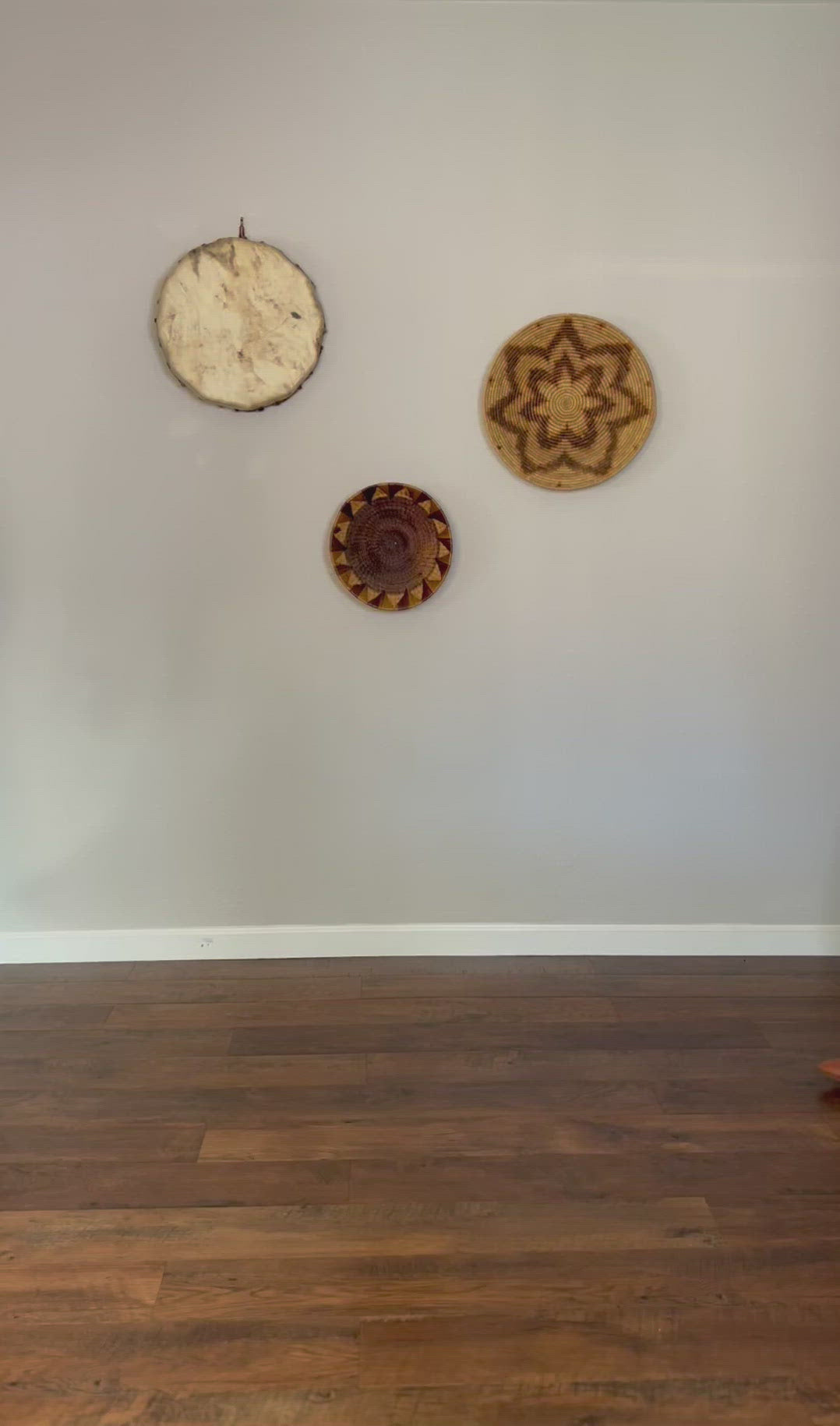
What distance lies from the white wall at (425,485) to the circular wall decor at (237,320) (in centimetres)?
7

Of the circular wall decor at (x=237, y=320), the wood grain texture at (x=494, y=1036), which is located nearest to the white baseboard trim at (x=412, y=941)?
the wood grain texture at (x=494, y=1036)

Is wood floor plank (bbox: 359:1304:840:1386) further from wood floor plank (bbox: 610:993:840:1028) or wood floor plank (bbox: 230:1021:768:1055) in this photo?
wood floor plank (bbox: 610:993:840:1028)

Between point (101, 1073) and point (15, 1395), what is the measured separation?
819 millimetres

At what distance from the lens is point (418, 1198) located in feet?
5.74

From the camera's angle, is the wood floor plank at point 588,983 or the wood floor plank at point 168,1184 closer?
the wood floor plank at point 168,1184

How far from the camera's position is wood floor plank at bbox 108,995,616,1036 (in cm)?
236

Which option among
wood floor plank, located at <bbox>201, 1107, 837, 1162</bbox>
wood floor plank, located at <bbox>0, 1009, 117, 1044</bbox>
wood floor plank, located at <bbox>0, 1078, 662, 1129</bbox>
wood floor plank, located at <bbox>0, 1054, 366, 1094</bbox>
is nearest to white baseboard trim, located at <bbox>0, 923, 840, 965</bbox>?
wood floor plank, located at <bbox>0, 1009, 117, 1044</bbox>

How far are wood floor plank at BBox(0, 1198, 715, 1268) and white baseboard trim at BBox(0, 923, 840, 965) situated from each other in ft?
3.28

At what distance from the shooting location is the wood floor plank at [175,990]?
2471 millimetres

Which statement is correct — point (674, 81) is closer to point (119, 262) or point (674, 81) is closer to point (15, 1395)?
point (119, 262)

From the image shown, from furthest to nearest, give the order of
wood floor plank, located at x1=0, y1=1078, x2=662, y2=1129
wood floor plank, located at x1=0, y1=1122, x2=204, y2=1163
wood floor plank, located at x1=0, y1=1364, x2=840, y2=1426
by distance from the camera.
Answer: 1. wood floor plank, located at x1=0, y1=1078, x2=662, y2=1129
2. wood floor plank, located at x1=0, y1=1122, x2=204, y2=1163
3. wood floor plank, located at x1=0, y1=1364, x2=840, y2=1426

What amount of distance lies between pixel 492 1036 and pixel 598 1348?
878mm

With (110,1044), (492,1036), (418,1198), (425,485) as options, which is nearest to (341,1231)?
(418,1198)

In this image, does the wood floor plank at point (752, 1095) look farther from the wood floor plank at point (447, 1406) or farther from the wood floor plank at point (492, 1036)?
the wood floor plank at point (447, 1406)
